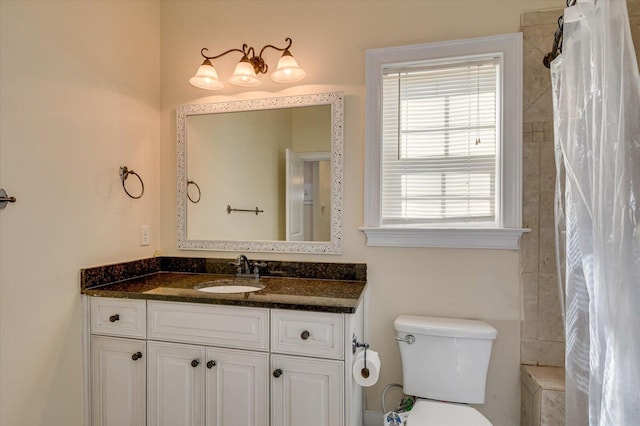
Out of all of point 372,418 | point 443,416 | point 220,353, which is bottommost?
point 372,418

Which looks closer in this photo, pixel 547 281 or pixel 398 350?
pixel 547 281

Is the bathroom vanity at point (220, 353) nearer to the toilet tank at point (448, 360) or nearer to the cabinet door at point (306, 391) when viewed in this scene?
the cabinet door at point (306, 391)

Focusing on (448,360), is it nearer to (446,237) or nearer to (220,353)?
(446,237)

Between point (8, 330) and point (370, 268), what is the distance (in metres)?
1.62

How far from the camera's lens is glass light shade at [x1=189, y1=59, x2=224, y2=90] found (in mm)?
1909

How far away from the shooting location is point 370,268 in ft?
6.09

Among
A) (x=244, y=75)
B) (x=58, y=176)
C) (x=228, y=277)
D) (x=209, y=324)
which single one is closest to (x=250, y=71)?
(x=244, y=75)

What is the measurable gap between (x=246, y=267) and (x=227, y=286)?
0.16 metres

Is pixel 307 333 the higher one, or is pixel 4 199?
pixel 4 199

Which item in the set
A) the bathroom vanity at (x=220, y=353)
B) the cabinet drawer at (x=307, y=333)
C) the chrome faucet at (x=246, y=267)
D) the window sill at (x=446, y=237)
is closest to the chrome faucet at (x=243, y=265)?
the chrome faucet at (x=246, y=267)

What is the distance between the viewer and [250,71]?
6.18 ft

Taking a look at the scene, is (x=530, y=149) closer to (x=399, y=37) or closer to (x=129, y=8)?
(x=399, y=37)

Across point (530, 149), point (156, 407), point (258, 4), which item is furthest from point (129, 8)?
point (530, 149)

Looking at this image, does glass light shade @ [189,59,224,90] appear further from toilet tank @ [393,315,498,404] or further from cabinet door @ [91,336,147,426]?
toilet tank @ [393,315,498,404]
